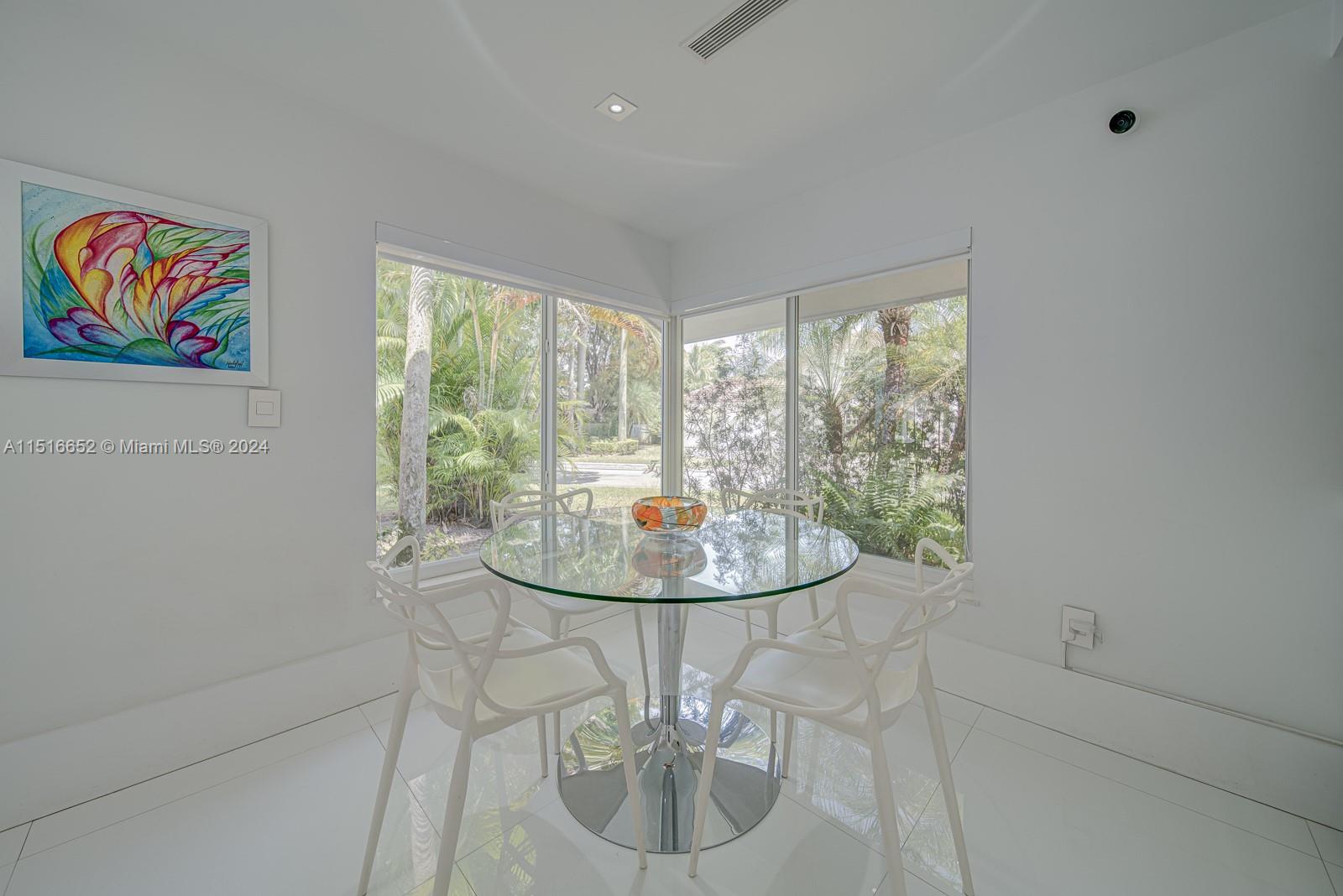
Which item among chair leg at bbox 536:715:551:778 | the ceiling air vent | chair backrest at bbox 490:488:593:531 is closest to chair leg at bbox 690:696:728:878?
chair leg at bbox 536:715:551:778

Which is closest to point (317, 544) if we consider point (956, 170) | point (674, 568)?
point (674, 568)

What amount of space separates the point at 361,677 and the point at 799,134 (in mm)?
3078

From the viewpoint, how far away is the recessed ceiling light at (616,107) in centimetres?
206

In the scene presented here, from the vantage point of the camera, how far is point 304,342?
6.86 feet

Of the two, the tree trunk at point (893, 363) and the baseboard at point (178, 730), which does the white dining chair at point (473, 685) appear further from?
the tree trunk at point (893, 363)

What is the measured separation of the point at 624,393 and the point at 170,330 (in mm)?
2229

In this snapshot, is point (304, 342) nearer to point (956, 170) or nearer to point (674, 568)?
point (674, 568)

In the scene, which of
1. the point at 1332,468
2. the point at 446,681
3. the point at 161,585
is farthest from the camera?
Answer: the point at 161,585

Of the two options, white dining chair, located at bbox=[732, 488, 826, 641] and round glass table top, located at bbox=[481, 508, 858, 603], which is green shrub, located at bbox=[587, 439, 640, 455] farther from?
round glass table top, located at bbox=[481, 508, 858, 603]

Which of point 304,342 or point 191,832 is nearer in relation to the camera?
point 191,832

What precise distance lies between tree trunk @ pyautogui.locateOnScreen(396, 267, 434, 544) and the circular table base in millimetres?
1353

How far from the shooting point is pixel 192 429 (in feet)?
6.05

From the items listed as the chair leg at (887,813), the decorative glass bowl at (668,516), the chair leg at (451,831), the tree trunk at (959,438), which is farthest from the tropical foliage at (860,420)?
the chair leg at (451,831)

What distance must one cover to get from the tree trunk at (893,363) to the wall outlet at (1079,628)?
1.05 metres
